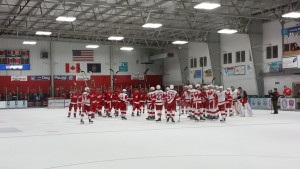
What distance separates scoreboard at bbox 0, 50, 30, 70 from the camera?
1500 inches

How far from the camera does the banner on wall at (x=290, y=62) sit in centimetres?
2655

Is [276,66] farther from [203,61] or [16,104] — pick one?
[16,104]

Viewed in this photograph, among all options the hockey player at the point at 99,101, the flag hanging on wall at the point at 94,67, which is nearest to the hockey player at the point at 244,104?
the hockey player at the point at 99,101

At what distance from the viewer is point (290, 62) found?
27.1 m

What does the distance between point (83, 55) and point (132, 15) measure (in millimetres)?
16776

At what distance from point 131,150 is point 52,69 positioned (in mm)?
32657

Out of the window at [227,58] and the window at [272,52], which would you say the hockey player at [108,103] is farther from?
the window at [227,58]

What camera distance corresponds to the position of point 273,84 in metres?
29.8

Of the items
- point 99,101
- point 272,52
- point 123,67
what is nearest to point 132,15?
point 99,101

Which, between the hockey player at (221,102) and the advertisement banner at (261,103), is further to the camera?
the advertisement banner at (261,103)

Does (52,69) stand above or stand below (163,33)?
below

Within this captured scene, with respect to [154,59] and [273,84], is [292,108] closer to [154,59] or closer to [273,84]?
[273,84]

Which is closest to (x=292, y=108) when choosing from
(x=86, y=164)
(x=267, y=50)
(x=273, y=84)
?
(x=273, y=84)

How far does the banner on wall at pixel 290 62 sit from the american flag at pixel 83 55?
21918 millimetres
